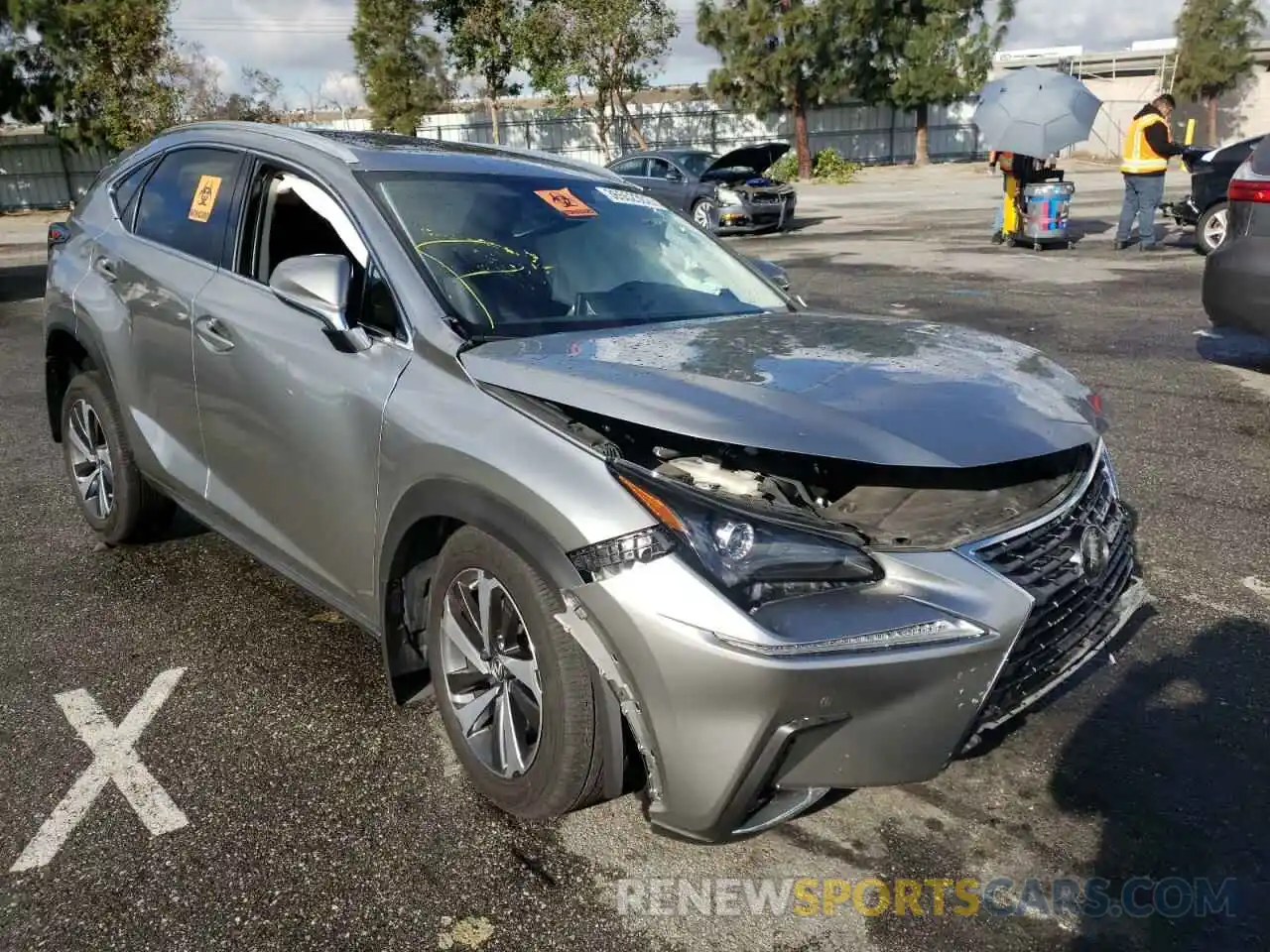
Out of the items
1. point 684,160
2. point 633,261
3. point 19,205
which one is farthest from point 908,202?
point 19,205

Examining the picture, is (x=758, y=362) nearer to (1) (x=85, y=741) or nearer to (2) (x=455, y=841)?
(2) (x=455, y=841)

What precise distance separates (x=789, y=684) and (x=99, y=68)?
1627 inches

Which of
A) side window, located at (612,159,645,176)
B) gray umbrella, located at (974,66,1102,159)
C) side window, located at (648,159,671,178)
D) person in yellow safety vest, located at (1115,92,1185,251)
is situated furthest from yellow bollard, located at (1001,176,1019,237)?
side window, located at (612,159,645,176)

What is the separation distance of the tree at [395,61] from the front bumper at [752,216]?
27.9m

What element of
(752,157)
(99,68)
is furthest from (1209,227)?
(99,68)

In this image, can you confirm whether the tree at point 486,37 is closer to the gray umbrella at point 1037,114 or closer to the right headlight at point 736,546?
the gray umbrella at point 1037,114

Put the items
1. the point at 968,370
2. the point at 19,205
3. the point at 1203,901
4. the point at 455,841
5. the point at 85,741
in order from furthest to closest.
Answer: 1. the point at 19,205
2. the point at 85,741
3. the point at 968,370
4. the point at 455,841
5. the point at 1203,901

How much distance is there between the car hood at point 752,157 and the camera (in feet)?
59.1

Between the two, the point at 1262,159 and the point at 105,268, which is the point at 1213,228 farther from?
the point at 105,268

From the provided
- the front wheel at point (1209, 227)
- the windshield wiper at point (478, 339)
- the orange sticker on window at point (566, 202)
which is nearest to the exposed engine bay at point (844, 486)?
the windshield wiper at point (478, 339)

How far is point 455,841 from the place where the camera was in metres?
2.71

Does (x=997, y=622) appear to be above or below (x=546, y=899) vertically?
above

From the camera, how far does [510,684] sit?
8.86 feet

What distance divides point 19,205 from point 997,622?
43.8 meters
